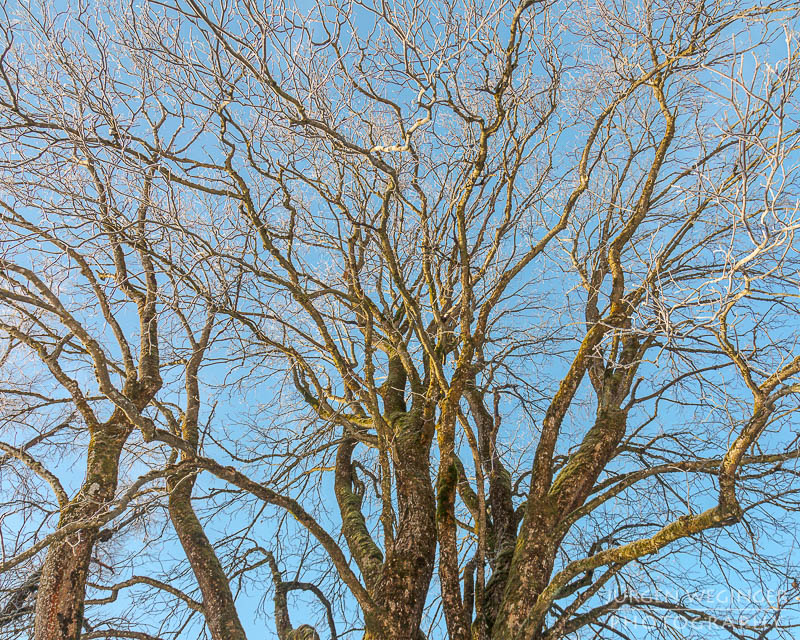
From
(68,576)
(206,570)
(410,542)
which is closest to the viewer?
(410,542)

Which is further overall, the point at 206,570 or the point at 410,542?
the point at 206,570

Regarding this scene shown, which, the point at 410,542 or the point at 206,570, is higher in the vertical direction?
the point at 206,570

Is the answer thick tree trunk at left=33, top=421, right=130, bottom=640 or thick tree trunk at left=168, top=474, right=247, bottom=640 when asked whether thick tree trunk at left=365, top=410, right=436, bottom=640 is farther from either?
thick tree trunk at left=33, top=421, right=130, bottom=640

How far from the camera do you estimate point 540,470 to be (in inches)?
171

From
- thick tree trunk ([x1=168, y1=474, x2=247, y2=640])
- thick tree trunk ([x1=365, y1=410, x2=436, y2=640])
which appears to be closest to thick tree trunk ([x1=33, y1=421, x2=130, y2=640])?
thick tree trunk ([x1=168, y1=474, x2=247, y2=640])

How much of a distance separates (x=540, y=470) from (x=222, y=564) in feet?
9.41

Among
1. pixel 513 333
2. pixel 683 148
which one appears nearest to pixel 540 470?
pixel 513 333

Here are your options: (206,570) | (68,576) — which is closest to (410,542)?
(206,570)

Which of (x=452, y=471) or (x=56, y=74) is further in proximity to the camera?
(x=452, y=471)

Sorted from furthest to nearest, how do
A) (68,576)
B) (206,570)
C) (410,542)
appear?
(206,570) → (68,576) → (410,542)

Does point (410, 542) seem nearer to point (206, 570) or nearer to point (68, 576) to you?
point (206, 570)

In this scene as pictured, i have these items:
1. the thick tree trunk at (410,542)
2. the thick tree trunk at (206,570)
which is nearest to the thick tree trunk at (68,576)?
the thick tree trunk at (206,570)

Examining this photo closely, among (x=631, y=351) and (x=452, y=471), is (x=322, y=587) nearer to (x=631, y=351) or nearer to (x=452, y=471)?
(x=452, y=471)

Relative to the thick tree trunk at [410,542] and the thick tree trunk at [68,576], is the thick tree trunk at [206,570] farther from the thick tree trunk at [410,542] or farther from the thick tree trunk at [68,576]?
the thick tree trunk at [410,542]
